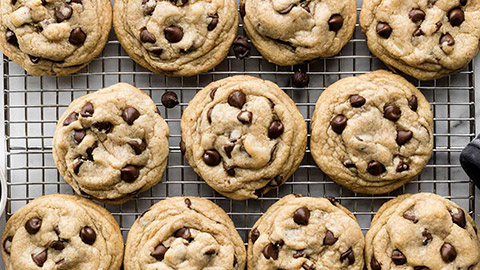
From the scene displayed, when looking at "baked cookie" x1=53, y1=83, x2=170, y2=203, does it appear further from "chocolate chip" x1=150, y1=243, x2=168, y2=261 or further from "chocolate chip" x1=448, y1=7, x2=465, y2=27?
"chocolate chip" x1=448, y1=7, x2=465, y2=27

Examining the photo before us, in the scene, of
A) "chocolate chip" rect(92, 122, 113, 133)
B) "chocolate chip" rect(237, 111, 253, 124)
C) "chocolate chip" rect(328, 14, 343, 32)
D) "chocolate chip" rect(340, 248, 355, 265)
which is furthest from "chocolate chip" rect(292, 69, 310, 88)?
"chocolate chip" rect(92, 122, 113, 133)

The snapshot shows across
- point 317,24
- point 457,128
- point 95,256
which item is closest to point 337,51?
point 317,24

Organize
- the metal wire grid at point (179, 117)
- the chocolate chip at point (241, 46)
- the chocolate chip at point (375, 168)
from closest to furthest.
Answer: the chocolate chip at point (375, 168)
the chocolate chip at point (241, 46)
the metal wire grid at point (179, 117)

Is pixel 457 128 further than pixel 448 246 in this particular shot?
Yes

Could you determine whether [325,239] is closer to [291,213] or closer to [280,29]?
[291,213]

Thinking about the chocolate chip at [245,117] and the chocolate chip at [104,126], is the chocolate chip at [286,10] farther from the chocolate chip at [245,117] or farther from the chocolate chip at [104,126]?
the chocolate chip at [104,126]

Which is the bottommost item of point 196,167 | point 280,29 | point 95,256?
point 95,256

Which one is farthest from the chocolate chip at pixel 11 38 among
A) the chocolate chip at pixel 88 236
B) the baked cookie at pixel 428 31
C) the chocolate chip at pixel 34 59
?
the baked cookie at pixel 428 31
